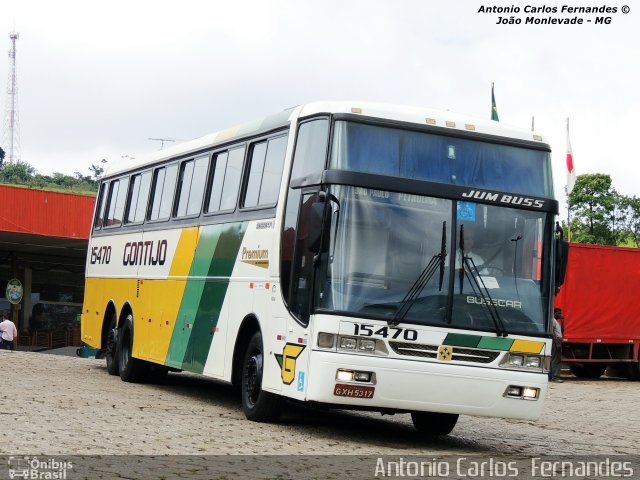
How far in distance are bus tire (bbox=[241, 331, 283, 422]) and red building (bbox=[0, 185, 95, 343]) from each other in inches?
1026

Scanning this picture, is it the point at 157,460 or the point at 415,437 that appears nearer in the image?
the point at 157,460

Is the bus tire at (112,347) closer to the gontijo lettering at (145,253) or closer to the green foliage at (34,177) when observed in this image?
the gontijo lettering at (145,253)

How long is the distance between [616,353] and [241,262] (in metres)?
19.9

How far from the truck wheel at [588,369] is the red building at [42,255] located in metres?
16.5

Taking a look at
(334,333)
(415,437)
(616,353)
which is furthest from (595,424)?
(616,353)

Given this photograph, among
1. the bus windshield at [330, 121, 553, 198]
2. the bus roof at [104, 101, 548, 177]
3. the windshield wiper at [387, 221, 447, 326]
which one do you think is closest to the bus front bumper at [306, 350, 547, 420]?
the windshield wiper at [387, 221, 447, 326]

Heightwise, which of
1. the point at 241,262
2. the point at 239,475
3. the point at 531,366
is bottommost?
the point at 239,475

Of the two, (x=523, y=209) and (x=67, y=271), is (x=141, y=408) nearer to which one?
(x=523, y=209)

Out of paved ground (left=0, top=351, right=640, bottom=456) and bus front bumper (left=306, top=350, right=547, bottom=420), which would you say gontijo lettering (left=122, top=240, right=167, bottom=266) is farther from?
bus front bumper (left=306, top=350, right=547, bottom=420)

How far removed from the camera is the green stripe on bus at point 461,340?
499 inches

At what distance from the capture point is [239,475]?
9539mm

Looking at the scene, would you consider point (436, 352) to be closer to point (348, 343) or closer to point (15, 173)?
point (348, 343)

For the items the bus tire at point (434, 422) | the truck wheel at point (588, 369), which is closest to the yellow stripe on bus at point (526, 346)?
the bus tire at point (434, 422)

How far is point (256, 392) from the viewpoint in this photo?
46.6ft
